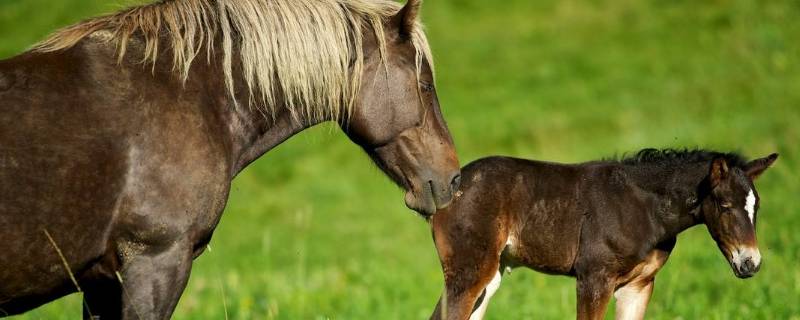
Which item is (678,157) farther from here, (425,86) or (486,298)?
(425,86)

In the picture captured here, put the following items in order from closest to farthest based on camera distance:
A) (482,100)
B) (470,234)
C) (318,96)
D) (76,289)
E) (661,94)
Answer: (76,289), (318,96), (470,234), (661,94), (482,100)

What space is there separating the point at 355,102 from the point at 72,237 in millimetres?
1461

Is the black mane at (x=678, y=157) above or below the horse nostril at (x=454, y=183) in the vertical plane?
below

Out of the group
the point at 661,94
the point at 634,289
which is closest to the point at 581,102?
the point at 661,94

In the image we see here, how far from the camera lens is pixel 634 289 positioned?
593cm

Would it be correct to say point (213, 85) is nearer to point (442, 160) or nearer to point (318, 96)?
point (318, 96)

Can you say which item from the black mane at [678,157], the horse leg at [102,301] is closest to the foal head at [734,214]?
the black mane at [678,157]

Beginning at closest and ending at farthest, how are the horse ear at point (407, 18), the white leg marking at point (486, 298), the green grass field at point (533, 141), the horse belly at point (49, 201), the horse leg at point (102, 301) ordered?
the horse belly at point (49, 201), the horse leg at point (102, 301), the horse ear at point (407, 18), the white leg marking at point (486, 298), the green grass field at point (533, 141)

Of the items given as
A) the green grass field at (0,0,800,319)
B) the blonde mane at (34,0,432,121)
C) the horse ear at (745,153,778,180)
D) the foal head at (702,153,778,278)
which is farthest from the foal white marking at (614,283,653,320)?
the blonde mane at (34,0,432,121)

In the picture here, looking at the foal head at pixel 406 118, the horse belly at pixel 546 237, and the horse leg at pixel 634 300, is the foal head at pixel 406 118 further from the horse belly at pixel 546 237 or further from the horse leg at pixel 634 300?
the horse leg at pixel 634 300

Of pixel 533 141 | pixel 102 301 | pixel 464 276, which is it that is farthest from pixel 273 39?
pixel 533 141

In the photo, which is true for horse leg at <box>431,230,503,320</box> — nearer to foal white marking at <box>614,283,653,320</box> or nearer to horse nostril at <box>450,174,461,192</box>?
foal white marking at <box>614,283,653,320</box>

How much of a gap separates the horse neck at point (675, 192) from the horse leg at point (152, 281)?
10.2ft

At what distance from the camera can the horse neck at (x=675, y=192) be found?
19.3 feet
